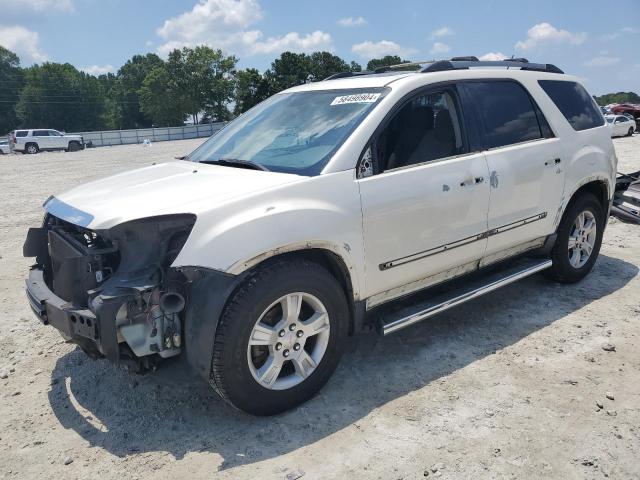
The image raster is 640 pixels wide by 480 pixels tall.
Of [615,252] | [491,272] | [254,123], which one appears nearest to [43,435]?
[254,123]

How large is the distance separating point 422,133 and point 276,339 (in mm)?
1805

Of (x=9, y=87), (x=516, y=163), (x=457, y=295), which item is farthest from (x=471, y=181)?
(x=9, y=87)

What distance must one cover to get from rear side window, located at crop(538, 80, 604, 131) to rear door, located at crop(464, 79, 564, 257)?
0.35 meters

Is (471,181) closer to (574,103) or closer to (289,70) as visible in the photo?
(574,103)

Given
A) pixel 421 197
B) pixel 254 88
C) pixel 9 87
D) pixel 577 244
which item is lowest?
pixel 577 244

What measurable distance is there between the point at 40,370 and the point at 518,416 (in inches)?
128

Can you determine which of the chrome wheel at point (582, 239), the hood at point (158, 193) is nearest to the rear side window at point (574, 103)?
the chrome wheel at point (582, 239)

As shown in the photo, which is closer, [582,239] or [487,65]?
[487,65]

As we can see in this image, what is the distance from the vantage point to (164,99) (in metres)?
87.3

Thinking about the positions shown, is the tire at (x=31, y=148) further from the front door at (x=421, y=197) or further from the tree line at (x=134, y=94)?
the tree line at (x=134, y=94)

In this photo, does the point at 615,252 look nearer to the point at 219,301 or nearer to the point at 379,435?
the point at 379,435

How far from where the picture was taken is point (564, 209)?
456 centimetres

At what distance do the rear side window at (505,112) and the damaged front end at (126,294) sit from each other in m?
2.45

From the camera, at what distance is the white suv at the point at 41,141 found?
35219 millimetres
